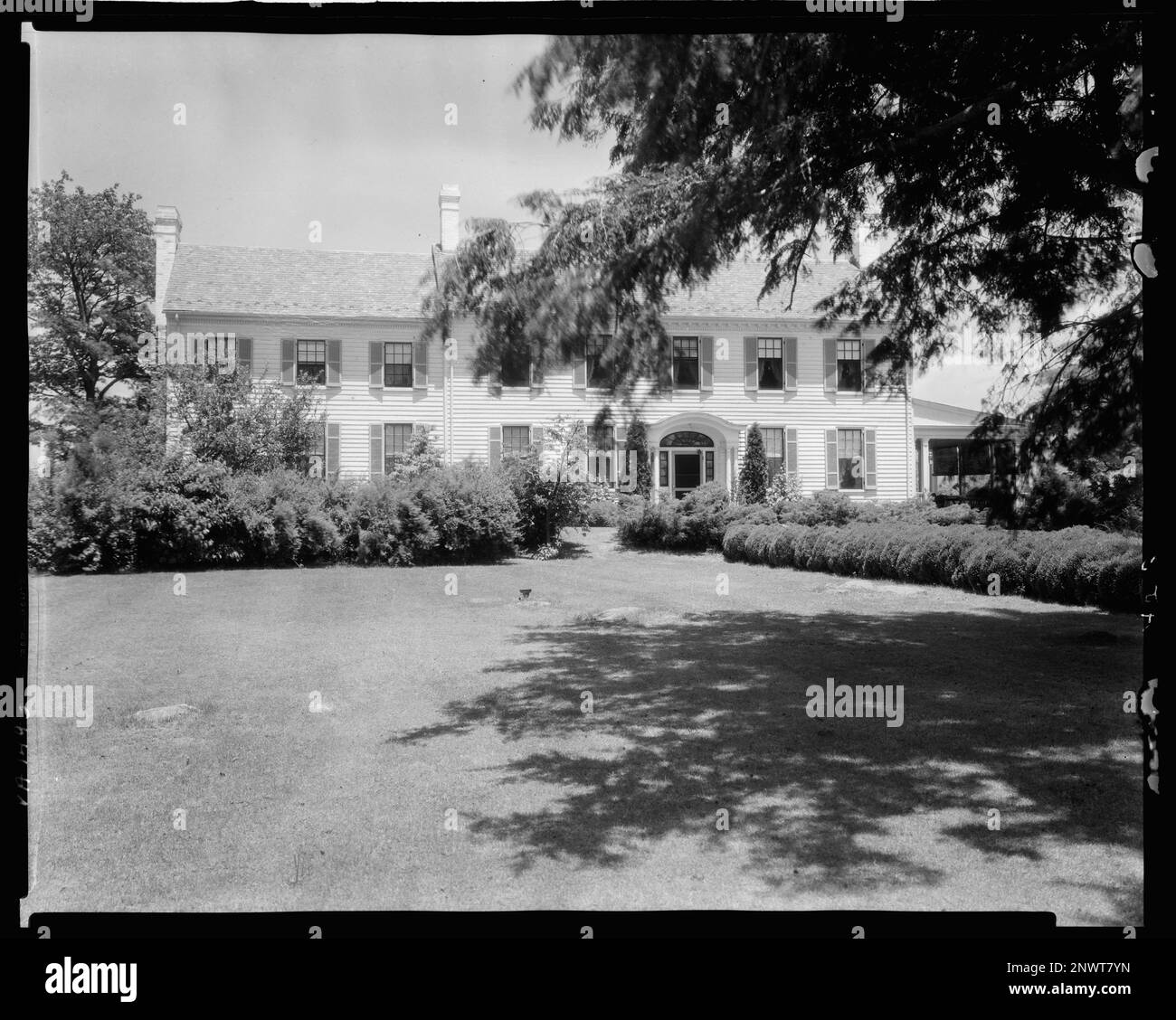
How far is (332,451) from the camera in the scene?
1053 cm

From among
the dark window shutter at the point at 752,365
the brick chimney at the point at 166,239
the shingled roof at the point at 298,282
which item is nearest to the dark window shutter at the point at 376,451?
the shingled roof at the point at 298,282

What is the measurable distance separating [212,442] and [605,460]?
5.58 meters

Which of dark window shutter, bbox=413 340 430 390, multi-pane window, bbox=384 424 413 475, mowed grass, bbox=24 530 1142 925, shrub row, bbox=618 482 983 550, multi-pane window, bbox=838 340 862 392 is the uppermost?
multi-pane window, bbox=838 340 862 392

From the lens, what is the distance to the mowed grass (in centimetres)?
307

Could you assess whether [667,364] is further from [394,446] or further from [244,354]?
[394,446]

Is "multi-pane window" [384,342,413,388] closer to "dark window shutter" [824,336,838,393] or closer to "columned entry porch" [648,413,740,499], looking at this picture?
"columned entry porch" [648,413,740,499]

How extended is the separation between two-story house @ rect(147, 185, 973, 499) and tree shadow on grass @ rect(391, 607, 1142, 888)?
1677mm

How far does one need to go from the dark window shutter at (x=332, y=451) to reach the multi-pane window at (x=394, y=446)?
569 millimetres

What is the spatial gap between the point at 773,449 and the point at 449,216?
25.1ft

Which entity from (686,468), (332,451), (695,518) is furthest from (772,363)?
(332,451)

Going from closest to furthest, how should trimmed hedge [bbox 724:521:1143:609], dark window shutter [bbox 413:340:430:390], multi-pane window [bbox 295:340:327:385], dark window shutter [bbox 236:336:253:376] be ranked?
dark window shutter [bbox 413:340:430:390] → trimmed hedge [bbox 724:521:1143:609] → multi-pane window [bbox 295:340:327:385] → dark window shutter [bbox 236:336:253:376]

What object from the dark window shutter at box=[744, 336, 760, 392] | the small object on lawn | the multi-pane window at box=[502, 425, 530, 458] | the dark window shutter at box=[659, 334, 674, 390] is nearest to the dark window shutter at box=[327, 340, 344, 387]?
the small object on lawn
